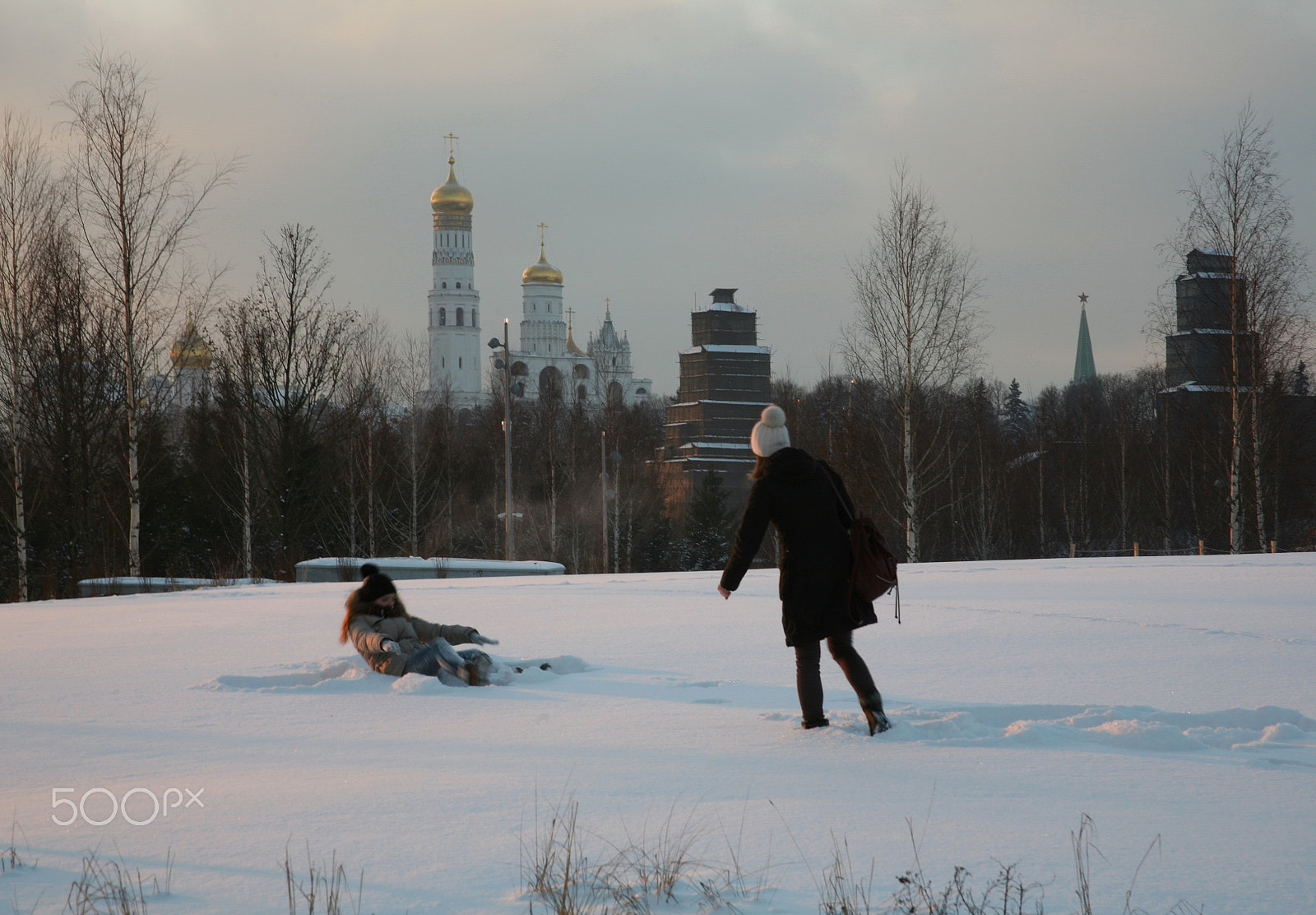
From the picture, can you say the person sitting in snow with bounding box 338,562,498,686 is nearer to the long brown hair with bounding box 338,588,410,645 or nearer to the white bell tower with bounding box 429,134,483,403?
the long brown hair with bounding box 338,588,410,645

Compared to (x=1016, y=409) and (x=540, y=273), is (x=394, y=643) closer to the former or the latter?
(x=1016, y=409)

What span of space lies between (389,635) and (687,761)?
2956mm

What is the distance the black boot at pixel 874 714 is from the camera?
517 cm

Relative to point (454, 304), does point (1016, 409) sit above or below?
below

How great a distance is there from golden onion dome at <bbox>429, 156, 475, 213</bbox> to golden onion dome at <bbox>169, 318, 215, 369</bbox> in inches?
4109

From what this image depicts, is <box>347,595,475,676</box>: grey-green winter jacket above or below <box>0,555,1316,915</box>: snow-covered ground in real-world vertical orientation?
above

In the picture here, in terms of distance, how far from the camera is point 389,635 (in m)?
7.08

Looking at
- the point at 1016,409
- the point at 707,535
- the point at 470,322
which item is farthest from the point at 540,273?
the point at 707,535

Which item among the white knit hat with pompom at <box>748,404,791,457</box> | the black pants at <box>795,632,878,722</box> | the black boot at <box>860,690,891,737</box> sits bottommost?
the black boot at <box>860,690,891,737</box>

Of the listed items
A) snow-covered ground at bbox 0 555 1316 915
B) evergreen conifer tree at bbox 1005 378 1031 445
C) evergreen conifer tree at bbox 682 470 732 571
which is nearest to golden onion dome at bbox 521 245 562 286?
evergreen conifer tree at bbox 1005 378 1031 445

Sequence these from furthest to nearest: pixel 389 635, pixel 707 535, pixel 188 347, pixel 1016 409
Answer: pixel 1016 409
pixel 707 535
pixel 188 347
pixel 389 635

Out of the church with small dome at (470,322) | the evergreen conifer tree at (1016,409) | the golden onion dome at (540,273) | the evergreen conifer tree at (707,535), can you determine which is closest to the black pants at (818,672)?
the evergreen conifer tree at (707,535)

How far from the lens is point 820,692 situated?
5.31 meters

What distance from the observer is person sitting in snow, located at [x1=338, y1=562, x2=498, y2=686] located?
22.7ft
